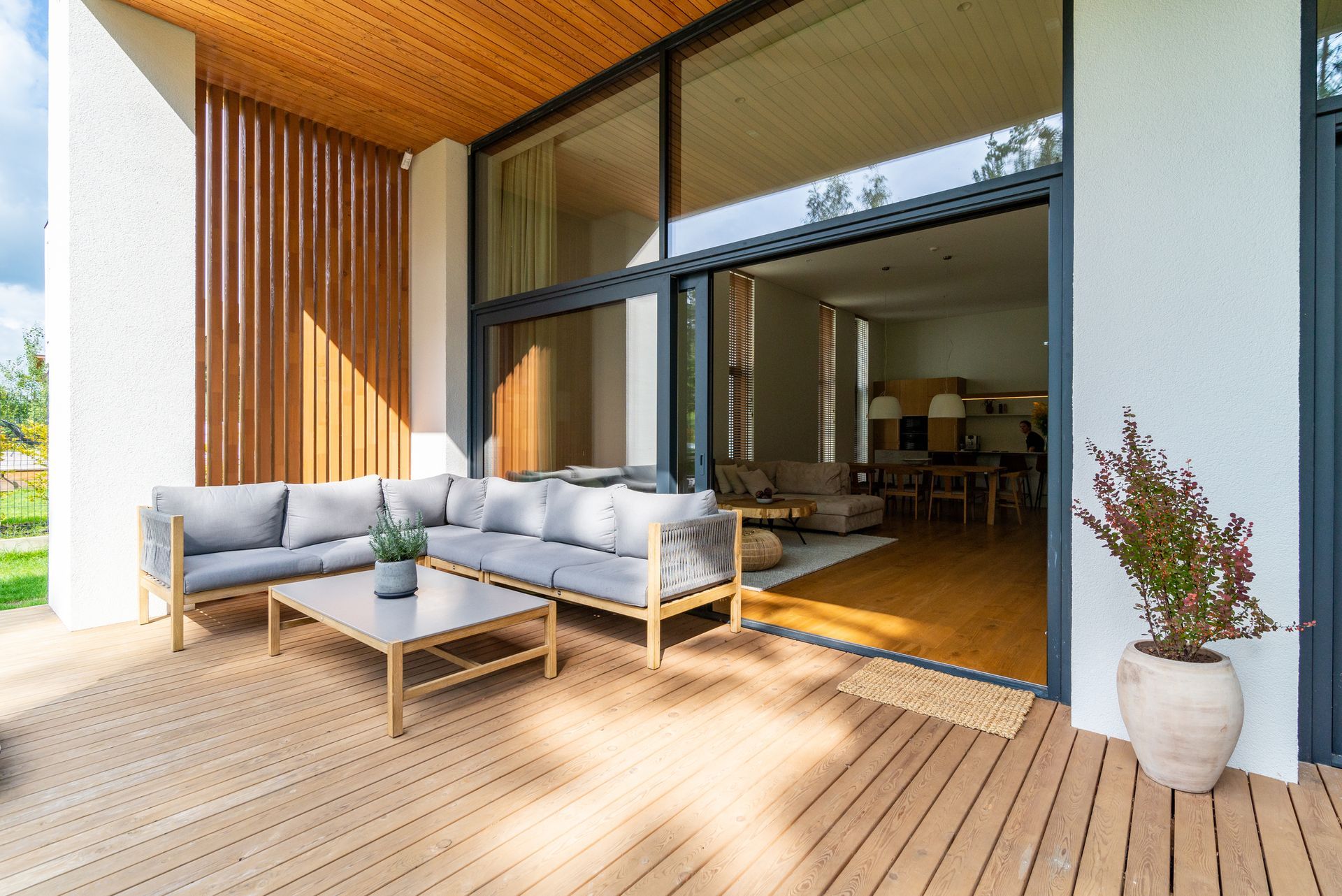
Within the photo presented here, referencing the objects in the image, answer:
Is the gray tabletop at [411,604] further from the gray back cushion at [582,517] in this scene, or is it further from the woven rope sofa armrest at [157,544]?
Result: the gray back cushion at [582,517]

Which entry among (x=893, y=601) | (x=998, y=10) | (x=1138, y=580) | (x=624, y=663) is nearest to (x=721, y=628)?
(x=624, y=663)

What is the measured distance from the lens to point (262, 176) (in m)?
4.96

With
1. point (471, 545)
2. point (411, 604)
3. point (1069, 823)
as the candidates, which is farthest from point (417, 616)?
point (1069, 823)

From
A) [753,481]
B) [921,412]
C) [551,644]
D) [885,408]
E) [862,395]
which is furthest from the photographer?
[862,395]

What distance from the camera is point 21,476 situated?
6.24 m

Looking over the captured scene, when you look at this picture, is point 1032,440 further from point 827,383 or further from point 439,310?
point 439,310

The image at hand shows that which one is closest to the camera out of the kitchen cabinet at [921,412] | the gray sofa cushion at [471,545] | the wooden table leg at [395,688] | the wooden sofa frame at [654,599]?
the wooden table leg at [395,688]

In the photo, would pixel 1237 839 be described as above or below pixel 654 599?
below

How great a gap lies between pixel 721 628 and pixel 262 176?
470cm

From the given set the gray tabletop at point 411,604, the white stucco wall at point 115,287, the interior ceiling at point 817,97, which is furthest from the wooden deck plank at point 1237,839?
the white stucco wall at point 115,287

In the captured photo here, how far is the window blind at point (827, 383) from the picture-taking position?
426 inches

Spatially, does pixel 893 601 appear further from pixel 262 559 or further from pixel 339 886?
pixel 262 559

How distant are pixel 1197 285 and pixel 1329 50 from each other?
87 centimetres

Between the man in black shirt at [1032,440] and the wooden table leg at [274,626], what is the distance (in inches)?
431
